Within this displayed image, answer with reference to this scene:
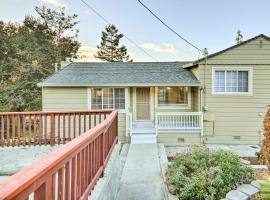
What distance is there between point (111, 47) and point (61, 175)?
109 ft

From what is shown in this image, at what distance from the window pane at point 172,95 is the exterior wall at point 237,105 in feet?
5.71

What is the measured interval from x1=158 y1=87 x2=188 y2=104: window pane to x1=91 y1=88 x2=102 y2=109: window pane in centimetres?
322

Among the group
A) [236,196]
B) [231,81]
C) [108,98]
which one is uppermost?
[231,81]

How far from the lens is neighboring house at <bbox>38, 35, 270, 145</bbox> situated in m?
11.8

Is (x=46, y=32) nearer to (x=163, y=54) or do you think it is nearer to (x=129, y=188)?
(x=163, y=54)

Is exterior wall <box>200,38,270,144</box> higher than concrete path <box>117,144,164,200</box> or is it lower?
higher

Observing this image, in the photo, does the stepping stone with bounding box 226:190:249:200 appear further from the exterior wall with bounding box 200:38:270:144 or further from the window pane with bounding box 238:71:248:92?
the window pane with bounding box 238:71:248:92

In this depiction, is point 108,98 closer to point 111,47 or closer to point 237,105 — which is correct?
point 237,105

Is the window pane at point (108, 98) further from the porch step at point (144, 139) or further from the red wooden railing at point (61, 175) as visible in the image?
the red wooden railing at point (61, 175)

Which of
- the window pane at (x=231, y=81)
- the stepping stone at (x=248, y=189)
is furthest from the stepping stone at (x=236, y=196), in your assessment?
the window pane at (x=231, y=81)

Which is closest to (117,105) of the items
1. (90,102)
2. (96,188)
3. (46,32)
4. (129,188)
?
(90,102)

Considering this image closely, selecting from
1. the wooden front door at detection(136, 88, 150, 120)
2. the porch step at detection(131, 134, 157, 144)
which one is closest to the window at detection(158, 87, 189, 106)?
the wooden front door at detection(136, 88, 150, 120)

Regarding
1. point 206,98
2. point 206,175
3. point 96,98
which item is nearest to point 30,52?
point 96,98

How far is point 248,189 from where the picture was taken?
4.71 meters
